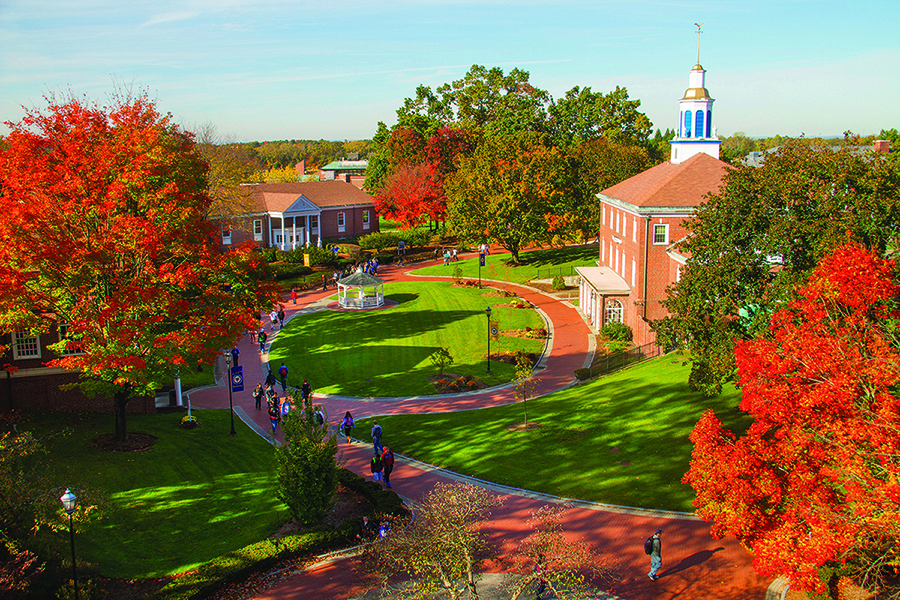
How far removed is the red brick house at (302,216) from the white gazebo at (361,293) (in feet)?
65.8

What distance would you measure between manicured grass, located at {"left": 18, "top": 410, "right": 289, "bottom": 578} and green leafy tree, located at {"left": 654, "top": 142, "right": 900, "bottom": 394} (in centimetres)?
1423

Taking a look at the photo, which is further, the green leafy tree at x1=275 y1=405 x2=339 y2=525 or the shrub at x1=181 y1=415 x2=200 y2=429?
the shrub at x1=181 y1=415 x2=200 y2=429

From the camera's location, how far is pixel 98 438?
79.4 feet

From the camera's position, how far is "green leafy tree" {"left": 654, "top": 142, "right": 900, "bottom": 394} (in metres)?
18.0

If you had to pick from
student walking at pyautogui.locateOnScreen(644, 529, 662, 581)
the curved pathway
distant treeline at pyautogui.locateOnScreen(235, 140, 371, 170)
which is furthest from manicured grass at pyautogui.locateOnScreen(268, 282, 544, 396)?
distant treeline at pyautogui.locateOnScreen(235, 140, 371, 170)

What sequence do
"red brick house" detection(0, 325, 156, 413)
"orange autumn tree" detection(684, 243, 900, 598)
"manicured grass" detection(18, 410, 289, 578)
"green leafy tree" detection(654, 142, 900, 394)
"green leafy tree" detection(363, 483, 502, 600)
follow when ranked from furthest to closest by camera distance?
"red brick house" detection(0, 325, 156, 413) → "green leafy tree" detection(654, 142, 900, 394) → "manicured grass" detection(18, 410, 289, 578) → "green leafy tree" detection(363, 483, 502, 600) → "orange autumn tree" detection(684, 243, 900, 598)

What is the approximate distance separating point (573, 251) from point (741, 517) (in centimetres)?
5431

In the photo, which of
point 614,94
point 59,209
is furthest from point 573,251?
point 59,209

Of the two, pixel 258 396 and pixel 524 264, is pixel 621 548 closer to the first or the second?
pixel 258 396

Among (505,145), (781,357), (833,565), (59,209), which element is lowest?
(833,565)

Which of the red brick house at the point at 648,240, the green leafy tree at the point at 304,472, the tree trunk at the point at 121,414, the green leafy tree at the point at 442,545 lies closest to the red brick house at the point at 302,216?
the red brick house at the point at 648,240

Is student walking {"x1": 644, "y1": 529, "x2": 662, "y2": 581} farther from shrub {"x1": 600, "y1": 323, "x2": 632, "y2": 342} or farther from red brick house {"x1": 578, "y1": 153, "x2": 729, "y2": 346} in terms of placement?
shrub {"x1": 600, "y1": 323, "x2": 632, "y2": 342}

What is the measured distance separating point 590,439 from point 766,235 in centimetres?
918

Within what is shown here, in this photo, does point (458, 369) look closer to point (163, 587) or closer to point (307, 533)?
point (307, 533)
